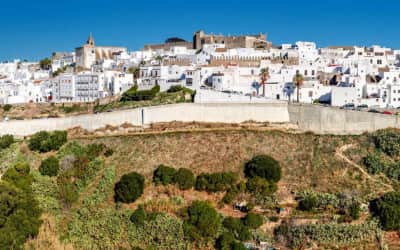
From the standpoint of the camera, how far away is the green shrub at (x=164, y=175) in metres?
30.6

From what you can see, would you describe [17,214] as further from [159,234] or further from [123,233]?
[159,234]

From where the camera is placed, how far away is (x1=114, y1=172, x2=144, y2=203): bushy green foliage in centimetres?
2947

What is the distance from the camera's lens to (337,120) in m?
35.0

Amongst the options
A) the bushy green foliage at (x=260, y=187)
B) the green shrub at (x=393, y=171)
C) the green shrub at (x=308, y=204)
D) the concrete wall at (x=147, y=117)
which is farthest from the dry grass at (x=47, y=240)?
the green shrub at (x=393, y=171)

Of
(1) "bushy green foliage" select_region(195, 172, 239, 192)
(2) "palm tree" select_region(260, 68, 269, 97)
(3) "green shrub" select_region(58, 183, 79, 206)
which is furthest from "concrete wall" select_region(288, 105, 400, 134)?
(3) "green shrub" select_region(58, 183, 79, 206)

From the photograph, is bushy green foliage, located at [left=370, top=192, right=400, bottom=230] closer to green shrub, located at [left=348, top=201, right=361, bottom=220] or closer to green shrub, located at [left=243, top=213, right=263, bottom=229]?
green shrub, located at [left=348, top=201, right=361, bottom=220]

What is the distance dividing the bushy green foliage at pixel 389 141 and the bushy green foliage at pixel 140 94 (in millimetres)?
20353

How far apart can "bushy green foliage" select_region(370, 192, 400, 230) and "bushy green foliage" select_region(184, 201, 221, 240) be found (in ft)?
22.6

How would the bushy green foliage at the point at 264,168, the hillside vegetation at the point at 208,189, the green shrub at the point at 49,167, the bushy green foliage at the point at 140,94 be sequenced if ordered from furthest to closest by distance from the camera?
1. the bushy green foliage at the point at 140,94
2. the green shrub at the point at 49,167
3. the bushy green foliage at the point at 264,168
4. the hillside vegetation at the point at 208,189

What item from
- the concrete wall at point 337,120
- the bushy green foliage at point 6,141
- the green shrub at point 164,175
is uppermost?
the concrete wall at point 337,120

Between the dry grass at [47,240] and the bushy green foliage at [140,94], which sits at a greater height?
the bushy green foliage at [140,94]

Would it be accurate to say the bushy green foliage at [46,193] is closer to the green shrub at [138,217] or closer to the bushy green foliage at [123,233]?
the bushy green foliage at [123,233]

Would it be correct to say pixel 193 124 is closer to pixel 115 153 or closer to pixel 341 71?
pixel 115 153

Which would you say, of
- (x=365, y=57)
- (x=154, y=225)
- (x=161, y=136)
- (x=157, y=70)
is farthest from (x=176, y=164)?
(x=365, y=57)
